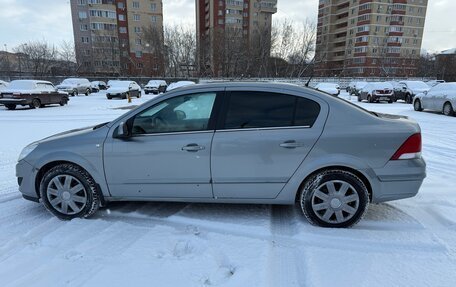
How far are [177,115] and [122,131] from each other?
669 mm

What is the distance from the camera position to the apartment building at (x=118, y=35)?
6209 centimetres

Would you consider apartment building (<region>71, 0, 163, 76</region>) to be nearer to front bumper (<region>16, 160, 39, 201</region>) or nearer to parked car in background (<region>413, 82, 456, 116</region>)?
parked car in background (<region>413, 82, 456, 116</region>)

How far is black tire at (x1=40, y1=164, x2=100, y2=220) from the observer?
Result: 3650mm

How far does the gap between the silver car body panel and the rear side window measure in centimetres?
8

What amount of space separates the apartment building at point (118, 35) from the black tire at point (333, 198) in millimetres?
61734

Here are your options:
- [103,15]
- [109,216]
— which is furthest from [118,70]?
[109,216]

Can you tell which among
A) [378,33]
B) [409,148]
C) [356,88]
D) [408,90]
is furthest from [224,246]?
[378,33]

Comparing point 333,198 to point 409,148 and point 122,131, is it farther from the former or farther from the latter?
point 122,131

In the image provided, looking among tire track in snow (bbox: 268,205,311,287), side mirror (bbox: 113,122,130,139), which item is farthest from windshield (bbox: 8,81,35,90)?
tire track in snow (bbox: 268,205,311,287)

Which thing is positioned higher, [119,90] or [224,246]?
[119,90]

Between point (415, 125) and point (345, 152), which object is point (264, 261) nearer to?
point (345, 152)

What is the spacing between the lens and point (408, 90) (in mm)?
21984

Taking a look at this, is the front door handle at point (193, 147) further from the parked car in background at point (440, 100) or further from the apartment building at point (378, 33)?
the apartment building at point (378, 33)

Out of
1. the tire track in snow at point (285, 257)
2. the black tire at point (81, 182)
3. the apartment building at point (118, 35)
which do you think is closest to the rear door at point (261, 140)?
the tire track in snow at point (285, 257)
